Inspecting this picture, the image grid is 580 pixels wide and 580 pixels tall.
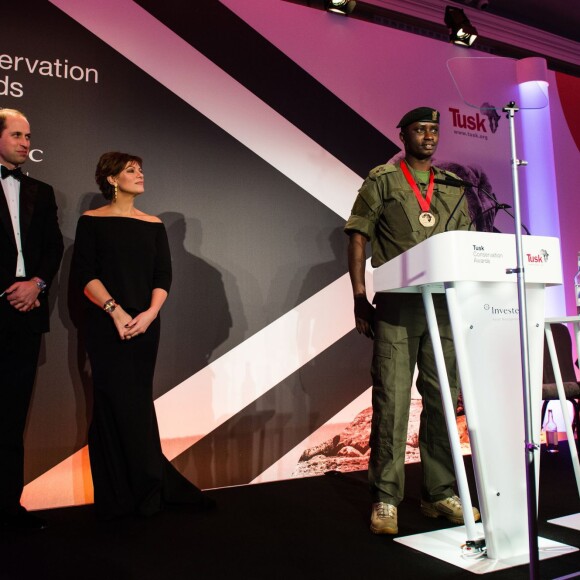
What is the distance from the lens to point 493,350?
1.93m

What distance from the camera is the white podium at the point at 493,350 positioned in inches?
72.4

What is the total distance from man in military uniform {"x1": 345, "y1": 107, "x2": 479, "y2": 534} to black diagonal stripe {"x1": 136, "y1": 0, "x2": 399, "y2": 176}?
1.32 m

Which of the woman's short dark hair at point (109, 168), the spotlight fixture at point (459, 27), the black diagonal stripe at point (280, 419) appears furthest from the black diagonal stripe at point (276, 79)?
the black diagonal stripe at point (280, 419)

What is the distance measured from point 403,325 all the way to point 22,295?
1620mm

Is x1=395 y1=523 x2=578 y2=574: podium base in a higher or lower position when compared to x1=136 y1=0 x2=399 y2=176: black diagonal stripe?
→ lower

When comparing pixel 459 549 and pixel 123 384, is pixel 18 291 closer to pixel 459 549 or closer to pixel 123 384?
pixel 123 384

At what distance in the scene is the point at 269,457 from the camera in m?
3.49

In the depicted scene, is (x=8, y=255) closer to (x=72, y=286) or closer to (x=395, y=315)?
(x=72, y=286)

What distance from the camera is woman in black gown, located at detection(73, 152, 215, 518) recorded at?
2.69 metres

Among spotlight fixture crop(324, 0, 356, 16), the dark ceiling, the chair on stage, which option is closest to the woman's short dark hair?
spotlight fixture crop(324, 0, 356, 16)

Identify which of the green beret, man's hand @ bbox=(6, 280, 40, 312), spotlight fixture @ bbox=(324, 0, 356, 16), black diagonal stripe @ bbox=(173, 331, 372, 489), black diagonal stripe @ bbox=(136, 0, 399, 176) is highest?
spotlight fixture @ bbox=(324, 0, 356, 16)

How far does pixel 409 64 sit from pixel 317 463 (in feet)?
9.29

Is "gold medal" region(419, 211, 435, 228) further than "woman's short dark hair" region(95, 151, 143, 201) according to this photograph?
No

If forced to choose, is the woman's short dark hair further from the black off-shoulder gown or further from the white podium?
the white podium
